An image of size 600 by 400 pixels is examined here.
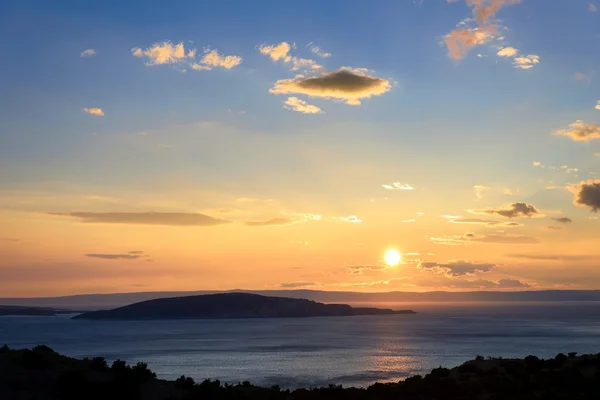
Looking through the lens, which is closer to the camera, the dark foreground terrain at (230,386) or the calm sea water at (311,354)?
the dark foreground terrain at (230,386)

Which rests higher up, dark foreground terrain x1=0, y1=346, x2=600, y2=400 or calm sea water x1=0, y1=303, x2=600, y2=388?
dark foreground terrain x1=0, y1=346, x2=600, y2=400

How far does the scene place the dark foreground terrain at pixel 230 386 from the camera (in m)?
27.8

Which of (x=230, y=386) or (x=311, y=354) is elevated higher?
(x=230, y=386)

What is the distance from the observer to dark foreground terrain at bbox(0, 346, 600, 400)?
27.8m

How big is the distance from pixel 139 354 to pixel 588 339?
106950mm

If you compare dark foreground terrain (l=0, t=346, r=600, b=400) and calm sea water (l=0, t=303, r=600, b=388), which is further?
calm sea water (l=0, t=303, r=600, b=388)

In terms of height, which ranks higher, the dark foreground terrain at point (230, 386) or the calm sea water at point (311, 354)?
the dark foreground terrain at point (230, 386)

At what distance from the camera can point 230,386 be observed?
31.4 metres

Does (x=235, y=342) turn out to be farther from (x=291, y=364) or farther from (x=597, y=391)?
(x=597, y=391)

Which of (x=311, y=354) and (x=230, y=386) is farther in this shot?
(x=311, y=354)

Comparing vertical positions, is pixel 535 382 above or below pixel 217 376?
above

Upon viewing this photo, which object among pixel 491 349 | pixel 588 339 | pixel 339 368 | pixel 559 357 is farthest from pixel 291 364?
pixel 588 339

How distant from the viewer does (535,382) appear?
3347cm

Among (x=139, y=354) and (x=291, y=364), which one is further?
(x=139, y=354)
